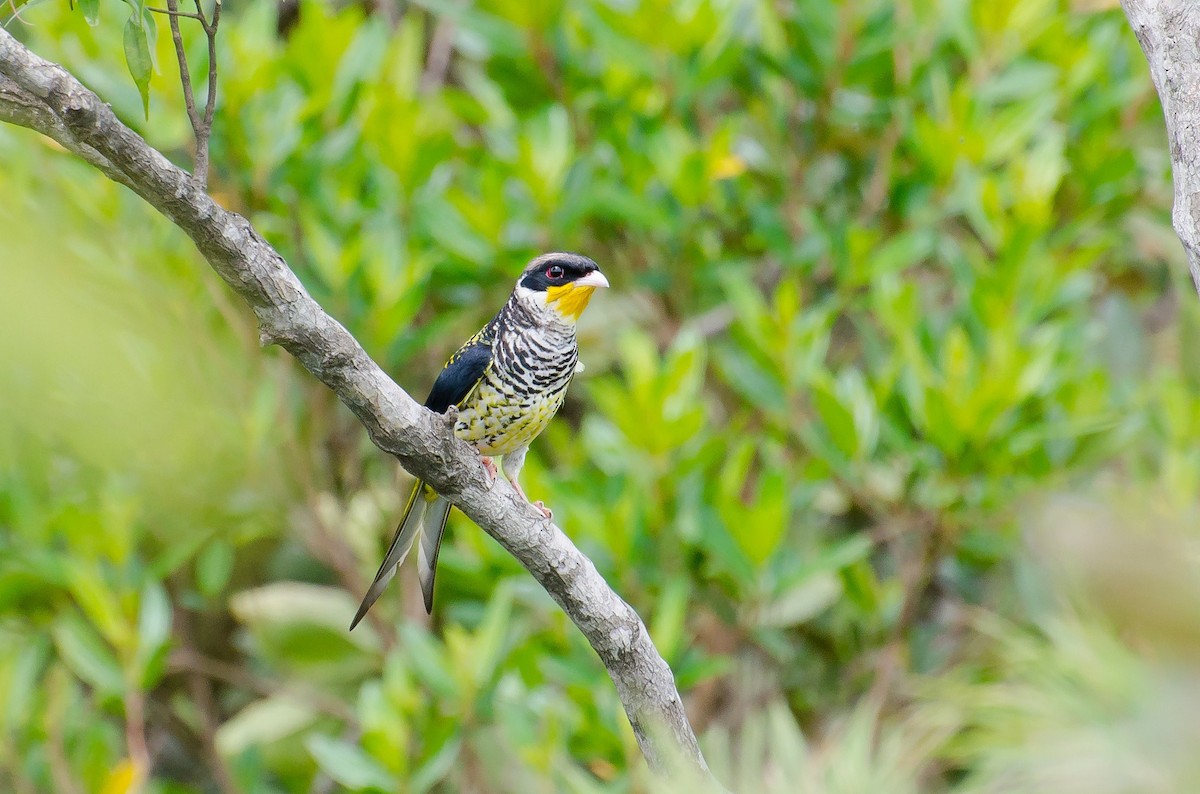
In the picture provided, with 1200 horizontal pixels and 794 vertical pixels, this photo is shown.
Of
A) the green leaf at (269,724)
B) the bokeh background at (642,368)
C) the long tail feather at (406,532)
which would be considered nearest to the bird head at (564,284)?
the bokeh background at (642,368)

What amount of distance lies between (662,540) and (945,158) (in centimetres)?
158

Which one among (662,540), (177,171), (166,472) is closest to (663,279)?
(662,540)

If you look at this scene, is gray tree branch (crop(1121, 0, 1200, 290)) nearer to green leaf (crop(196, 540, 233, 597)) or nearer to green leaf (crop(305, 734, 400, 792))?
green leaf (crop(305, 734, 400, 792))

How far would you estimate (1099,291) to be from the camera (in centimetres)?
513

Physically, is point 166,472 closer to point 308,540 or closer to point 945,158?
point 308,540

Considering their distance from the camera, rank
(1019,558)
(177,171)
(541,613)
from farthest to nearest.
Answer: (541,613), (1019,558), (177,171)

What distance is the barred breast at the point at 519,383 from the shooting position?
3146 millimetres

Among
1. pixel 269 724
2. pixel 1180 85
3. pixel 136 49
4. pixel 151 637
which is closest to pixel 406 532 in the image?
pixel 151 637

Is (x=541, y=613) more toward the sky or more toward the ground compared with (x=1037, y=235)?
more toward the ground

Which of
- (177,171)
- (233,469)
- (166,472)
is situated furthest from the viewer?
(233,469)

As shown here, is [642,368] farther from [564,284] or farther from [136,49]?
[136,49]

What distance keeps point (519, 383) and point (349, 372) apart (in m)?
1.30

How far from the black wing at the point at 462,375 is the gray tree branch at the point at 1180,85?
75.4 inches

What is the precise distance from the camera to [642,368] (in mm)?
3596
